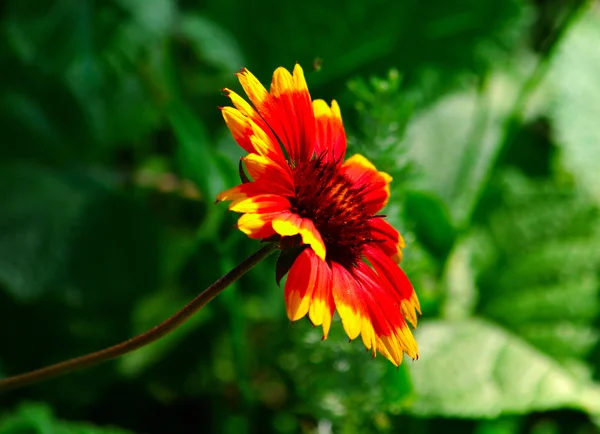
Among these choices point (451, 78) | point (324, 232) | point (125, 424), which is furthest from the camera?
point (451, 78)

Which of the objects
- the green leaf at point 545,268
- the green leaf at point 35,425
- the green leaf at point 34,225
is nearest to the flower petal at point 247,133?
the green leaf at point 35,425

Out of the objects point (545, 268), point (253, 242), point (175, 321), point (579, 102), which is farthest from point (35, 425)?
point (579, 102)

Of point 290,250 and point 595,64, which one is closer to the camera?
point 290,250

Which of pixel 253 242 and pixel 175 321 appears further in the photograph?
pixel 253 242

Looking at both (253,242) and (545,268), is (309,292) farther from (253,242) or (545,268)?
(545,268)

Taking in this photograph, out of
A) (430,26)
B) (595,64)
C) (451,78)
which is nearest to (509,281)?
(451,78)

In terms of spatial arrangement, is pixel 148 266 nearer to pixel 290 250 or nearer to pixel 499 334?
pixel 499 334

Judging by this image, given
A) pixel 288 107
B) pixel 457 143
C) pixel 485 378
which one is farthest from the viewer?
A: pixel 457 143
